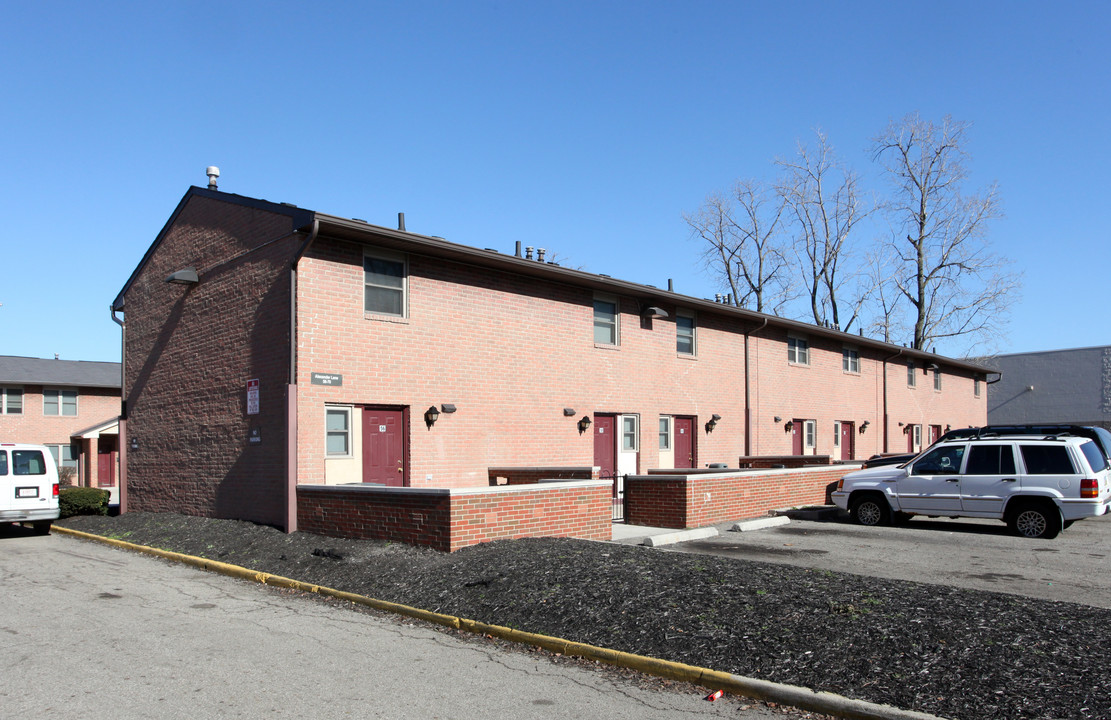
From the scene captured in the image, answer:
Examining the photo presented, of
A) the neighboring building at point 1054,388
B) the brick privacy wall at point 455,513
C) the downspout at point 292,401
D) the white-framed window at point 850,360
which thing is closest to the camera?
the brick privacy wall at point 455,513

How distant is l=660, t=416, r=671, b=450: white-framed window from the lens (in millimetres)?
21656

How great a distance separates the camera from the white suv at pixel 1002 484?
14531 millimetres

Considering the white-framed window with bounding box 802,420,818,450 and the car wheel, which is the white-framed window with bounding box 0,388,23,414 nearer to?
the white-framed window with bounding box 802,420,818,450

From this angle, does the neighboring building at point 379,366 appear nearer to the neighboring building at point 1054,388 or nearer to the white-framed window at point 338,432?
the white-framed window at point 338,432

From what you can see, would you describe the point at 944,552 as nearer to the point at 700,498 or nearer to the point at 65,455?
the point at 700,498

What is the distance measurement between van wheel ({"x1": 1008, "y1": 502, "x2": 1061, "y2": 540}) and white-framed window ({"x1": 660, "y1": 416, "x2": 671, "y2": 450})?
27.8 ft

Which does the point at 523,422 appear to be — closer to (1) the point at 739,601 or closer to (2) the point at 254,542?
(2) the point at 254,542

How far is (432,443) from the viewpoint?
1596cm

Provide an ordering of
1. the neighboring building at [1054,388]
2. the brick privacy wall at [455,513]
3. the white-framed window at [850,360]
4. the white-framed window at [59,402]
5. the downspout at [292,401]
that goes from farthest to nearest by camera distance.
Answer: the neighboring building at [1054,388]
the white-framed window at [59,402]
the white-framed window at [850,360]
the downspout at [292,401]
the brick privacy wall at [455,513]

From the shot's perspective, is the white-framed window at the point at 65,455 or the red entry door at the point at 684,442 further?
the white-framed window at the point at 65,455

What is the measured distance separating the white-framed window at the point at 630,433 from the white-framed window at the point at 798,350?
26.9ft

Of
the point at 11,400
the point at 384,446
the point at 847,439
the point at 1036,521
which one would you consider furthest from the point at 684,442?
the point at 11,400

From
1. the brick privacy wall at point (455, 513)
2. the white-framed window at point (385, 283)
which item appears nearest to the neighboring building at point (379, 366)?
the white-framed window at point (385, 283)

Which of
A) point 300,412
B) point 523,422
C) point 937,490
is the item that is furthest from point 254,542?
point 937,490
